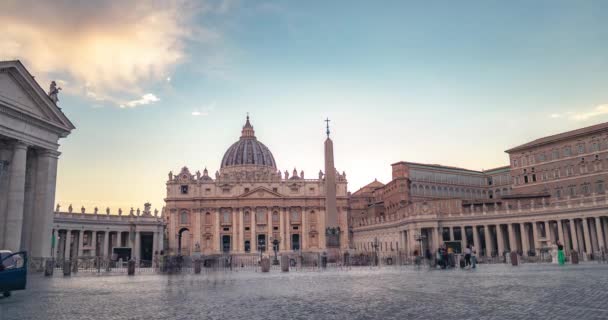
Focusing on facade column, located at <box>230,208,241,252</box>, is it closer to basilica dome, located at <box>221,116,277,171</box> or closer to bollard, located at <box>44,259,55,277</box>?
basilica dome, located at <box>221,116,277,171</box>

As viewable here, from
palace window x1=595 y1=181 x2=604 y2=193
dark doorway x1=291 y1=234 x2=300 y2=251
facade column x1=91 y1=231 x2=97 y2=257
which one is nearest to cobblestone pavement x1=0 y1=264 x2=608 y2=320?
palace window x1=595 y1=181 x2=604 y2=193

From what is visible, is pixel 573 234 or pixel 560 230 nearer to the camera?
pixel 573 234

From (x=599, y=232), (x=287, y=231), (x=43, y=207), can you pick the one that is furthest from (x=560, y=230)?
(x=287, y=231)

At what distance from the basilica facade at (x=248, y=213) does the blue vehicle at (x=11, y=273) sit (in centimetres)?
7839

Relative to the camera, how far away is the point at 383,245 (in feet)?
250

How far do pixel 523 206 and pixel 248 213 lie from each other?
5486 centimetres

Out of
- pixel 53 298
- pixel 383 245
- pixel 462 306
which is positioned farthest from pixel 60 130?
pixel 383 245

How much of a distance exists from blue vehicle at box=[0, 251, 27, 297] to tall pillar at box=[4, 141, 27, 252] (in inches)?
446

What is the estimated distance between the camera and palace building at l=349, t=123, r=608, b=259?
51.1m

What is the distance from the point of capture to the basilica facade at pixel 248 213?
317 ft

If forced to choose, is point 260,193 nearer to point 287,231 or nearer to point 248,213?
point 248,213

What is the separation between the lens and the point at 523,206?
5606cm

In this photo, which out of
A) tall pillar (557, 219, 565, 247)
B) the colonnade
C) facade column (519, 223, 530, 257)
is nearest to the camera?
tall pillar (557, 219, 565, 247)

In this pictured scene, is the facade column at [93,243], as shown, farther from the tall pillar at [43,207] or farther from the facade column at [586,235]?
the facade column at [586,235]
